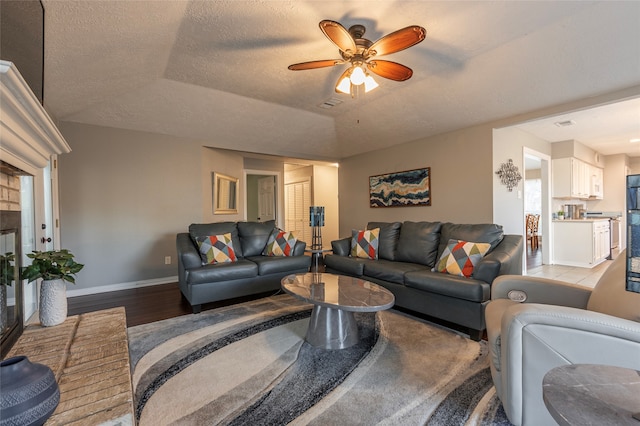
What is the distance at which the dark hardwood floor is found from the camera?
3.01m

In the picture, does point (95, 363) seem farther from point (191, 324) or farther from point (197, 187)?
point (197, 187)

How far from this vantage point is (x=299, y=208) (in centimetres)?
767

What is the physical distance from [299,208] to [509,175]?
4821 millimetres

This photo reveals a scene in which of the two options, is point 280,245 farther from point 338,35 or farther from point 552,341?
point 552,341

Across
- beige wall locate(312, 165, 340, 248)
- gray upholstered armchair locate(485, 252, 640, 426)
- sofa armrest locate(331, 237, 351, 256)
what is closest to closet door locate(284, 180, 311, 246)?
beige wall locate(312, 165, 340, 248)

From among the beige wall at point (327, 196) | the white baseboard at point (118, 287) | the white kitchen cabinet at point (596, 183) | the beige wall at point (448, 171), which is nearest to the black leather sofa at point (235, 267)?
the white baseboard at point (118, 287)

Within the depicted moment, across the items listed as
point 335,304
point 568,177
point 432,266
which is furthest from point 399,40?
point 568,177

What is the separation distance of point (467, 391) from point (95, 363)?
1915 mm

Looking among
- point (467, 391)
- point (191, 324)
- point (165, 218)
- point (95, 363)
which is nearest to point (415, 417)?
point (467, 391)

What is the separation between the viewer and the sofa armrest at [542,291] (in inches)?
69.3

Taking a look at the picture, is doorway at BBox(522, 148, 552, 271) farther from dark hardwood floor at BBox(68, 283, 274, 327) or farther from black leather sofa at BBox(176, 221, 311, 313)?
dark hardwood floor at BBox(68, 283, 274, 327)

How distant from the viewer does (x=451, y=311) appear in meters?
2.56

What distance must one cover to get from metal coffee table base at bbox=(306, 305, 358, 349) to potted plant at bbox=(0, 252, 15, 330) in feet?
5.76

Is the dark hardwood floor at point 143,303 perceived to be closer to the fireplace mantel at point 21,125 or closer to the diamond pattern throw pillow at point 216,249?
the diamond pattern throw pillow at point 216,249
